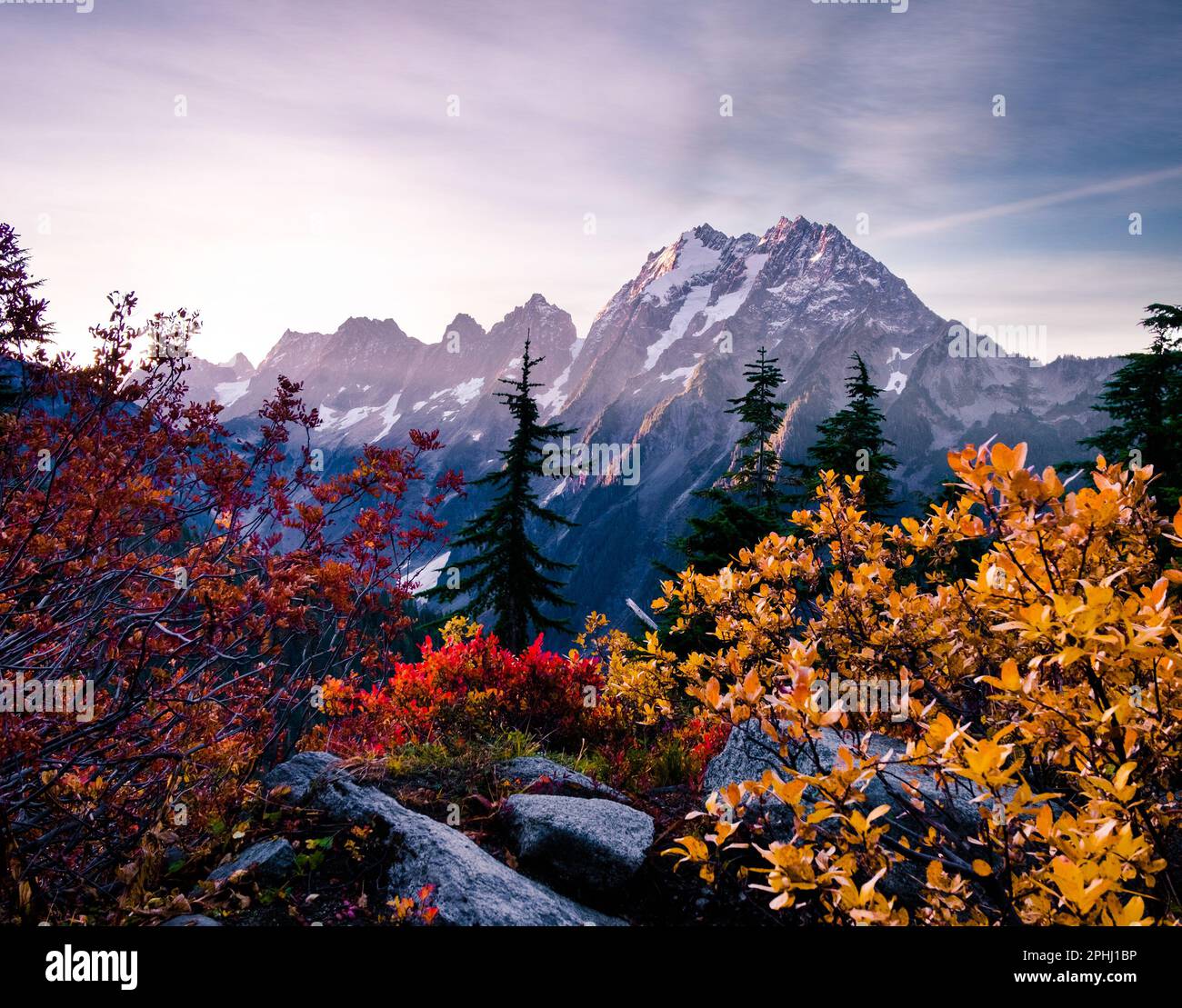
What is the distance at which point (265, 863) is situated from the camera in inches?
140

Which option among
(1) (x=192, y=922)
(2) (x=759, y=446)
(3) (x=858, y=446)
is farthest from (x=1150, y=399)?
(1) (x=192, y=922)

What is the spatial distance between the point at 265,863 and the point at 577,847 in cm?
193

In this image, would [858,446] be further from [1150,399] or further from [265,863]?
[265,863]

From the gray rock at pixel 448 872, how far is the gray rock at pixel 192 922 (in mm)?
899

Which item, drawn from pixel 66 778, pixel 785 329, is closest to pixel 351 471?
pixel 66 778

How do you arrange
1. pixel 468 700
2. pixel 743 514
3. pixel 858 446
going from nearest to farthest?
1. pixel 468 700
2. pixel 743 514
3. pixel 858 446

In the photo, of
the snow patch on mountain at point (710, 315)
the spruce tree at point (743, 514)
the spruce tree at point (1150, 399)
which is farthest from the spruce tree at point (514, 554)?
the snow patch on mountain at point (710, 315)

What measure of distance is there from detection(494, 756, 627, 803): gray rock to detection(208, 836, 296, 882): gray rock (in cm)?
176

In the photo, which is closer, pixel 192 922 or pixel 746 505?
pixel 192 922

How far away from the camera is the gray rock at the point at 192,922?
115 inches

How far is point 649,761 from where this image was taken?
6098 millimetres

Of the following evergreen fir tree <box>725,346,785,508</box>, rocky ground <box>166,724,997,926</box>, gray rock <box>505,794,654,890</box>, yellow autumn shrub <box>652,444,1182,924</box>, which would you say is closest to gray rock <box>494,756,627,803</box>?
rocky ground <box>166,724,997,926</box>
